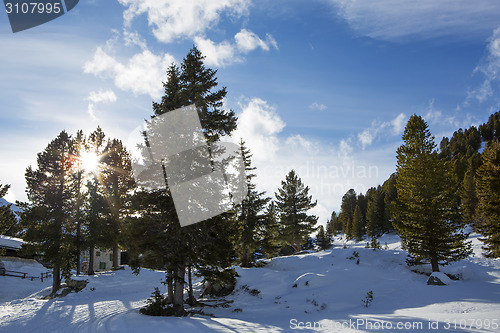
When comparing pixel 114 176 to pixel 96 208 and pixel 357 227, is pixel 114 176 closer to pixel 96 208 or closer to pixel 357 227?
pixel 96 208

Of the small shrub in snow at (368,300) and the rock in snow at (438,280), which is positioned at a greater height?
the rock in snow at (438,280)

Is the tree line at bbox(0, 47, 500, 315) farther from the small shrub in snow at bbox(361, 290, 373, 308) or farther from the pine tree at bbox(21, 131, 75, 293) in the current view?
the small shrub in snow at bbox(361, 290, 373, 308)

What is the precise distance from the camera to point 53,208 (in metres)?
24.6

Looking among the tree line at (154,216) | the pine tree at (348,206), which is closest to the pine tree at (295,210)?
the tree line at (154,216)

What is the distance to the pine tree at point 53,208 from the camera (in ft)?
76.4

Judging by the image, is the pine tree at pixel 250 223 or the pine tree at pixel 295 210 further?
the pine tree at pixel 295 210

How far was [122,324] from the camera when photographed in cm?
1029

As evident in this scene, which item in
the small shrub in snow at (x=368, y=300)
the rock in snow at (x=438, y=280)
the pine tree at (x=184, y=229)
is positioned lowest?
the small shrub in snow at (x=368, y=300)

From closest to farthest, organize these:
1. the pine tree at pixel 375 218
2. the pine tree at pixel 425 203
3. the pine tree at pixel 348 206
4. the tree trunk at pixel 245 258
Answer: the pine tree at pixel 425 203
the tree trunk at pixel 245 258
the pine tree at pixel 375 218
the pine tree at pixel 348 206

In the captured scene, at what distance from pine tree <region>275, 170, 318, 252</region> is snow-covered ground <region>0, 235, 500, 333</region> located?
10331 mm

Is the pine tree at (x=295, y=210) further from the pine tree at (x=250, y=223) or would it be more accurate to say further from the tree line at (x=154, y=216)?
the pine tree at (x=250, y=223)

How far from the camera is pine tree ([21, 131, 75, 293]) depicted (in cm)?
2329

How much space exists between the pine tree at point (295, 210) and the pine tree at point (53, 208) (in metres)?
24.4

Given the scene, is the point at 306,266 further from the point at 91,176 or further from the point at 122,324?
the point at 91,176
